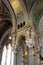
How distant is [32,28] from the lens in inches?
525

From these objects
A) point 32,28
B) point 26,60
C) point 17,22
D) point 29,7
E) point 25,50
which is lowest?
point 26,60

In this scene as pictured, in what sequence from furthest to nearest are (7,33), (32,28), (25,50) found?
(7,33) < (25,50) < (32,28)

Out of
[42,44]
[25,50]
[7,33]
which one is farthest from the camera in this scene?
[7,33]

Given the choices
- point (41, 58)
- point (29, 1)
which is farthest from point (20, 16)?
point (41, 58)

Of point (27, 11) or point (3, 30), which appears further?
point (3, 30)

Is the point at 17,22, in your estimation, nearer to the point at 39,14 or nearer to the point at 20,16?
the point at 20,16

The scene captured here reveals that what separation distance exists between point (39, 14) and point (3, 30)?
5.28m

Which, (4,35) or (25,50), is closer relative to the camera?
(25,50)

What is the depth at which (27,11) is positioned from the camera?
13.9m

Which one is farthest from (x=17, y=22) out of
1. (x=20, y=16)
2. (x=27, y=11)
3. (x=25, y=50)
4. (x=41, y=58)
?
(x=41, y=58)

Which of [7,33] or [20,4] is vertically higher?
[20,4]

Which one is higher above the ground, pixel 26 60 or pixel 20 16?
pixel 20 16

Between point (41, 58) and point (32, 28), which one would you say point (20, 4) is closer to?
point (32, 28)

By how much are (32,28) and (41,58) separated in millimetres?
2751
